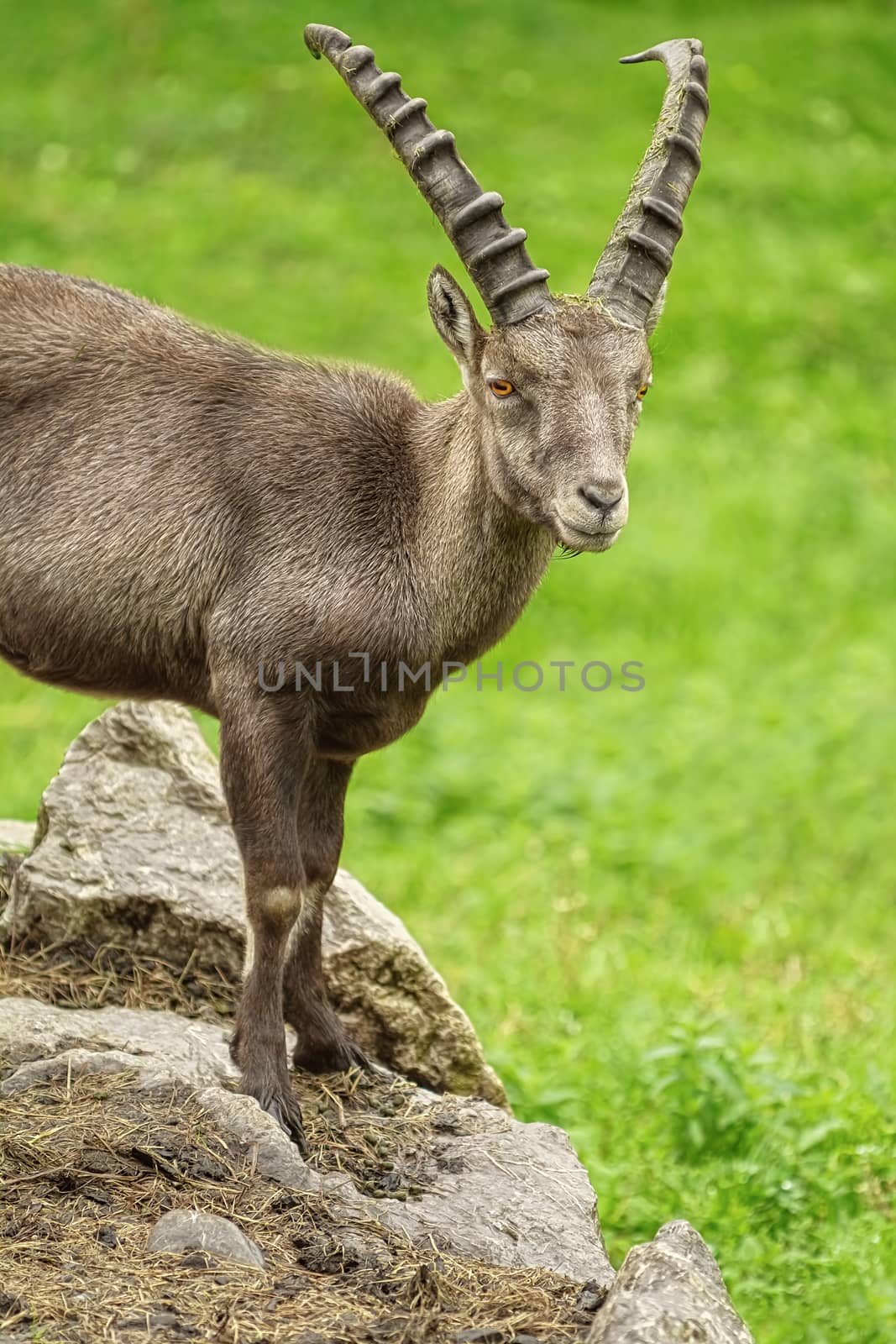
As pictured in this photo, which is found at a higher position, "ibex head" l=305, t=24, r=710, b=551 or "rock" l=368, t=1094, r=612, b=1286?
"ibex head" l=305, t=24, r=710, b=551

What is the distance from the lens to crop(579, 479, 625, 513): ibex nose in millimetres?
4992

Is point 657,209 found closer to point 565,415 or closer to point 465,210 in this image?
point 465,210

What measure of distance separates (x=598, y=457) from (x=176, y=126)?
17.0 metres

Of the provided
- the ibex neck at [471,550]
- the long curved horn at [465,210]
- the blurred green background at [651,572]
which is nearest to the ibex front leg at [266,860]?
the ibex neck at [471,550]

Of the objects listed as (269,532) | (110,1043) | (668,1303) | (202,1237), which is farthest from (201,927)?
(668,1303)

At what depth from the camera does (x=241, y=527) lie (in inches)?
223

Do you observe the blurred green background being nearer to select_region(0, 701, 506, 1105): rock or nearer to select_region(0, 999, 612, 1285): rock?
select_region(0, 701, 506, 1105): rock

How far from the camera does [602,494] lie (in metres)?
4.99

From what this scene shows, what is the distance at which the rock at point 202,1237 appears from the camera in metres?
4.46

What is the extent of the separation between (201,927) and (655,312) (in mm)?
2973

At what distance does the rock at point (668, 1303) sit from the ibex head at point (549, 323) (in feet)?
6.88

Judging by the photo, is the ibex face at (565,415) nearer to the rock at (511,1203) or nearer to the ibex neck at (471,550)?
the ibex neck at (471,550)

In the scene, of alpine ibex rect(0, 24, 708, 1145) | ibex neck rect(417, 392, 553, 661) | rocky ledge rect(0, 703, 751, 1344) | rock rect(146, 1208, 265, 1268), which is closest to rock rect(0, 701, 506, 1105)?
rocky ledge rect(0, 703, 751, 1344)

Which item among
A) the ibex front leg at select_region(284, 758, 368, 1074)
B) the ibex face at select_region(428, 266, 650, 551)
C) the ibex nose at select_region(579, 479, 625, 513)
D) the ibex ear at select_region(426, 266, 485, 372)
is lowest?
the ibex front leg at select_region(284, 758, 368, 1074)
